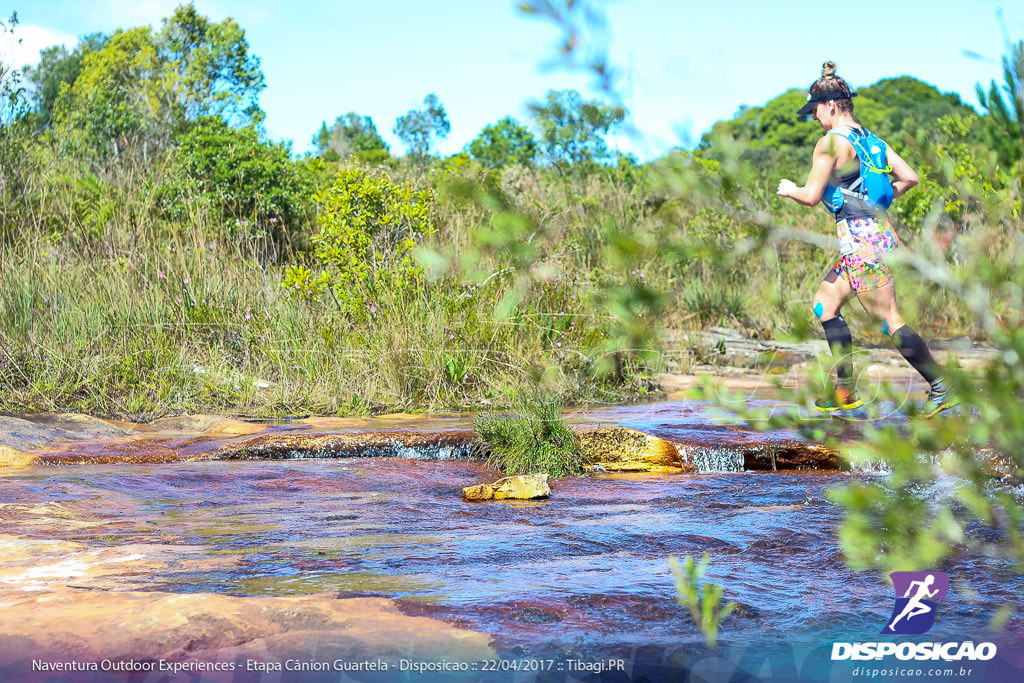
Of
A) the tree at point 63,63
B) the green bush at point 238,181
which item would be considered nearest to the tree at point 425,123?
the tree at point 63,63

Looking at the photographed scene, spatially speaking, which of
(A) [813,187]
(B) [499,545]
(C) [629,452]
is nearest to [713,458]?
(C) [629,452]

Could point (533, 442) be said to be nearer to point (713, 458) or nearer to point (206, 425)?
point (713, 458)

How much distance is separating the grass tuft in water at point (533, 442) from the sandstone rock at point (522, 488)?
0.68 metres

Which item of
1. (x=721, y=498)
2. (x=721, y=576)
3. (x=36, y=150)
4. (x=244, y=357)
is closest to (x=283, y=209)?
(x=36, y=150)

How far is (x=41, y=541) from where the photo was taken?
11.2 ft

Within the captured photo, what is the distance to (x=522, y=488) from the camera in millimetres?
4660

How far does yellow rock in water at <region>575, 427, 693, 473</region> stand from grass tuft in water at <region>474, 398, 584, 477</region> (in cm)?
10

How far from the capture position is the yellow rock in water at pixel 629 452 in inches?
221

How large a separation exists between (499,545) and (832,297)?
9.93 feet

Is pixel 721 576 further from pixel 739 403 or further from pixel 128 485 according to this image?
pixel 128 485

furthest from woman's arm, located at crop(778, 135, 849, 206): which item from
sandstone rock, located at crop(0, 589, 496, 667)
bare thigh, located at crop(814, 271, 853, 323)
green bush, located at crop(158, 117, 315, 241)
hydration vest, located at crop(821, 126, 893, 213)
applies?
green bush, located at crop(158, 117, 315, 241)

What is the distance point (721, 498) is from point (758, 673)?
2.32 m

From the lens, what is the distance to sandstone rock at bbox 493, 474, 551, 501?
15.3 ft

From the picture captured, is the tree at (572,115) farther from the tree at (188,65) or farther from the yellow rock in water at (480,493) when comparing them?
the tree at (188,65)
